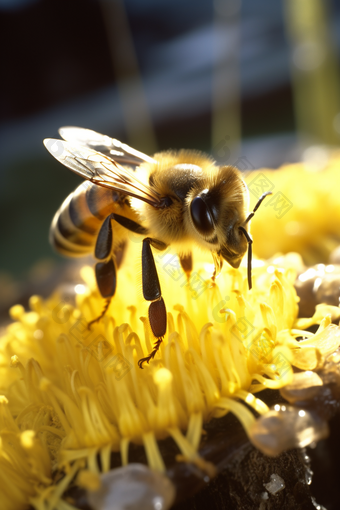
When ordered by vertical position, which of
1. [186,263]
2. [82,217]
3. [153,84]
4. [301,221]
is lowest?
[153,84]

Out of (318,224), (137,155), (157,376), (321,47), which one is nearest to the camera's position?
(157,376)

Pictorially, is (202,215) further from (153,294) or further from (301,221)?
(301,221)

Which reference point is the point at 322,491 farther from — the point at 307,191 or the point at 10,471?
the point at 307,191

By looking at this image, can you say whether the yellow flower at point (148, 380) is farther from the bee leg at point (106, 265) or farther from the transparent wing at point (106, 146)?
the transparent wing at point (106, 146)

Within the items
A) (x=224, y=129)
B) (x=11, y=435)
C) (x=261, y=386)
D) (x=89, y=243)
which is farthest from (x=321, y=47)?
(x=11, y=435)

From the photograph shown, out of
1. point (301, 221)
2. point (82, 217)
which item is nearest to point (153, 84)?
point (301, 221)

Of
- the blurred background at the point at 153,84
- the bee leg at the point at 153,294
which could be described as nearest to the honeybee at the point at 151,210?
the bee leg at the point at 153,294
